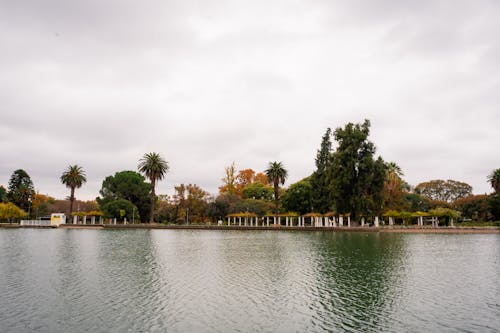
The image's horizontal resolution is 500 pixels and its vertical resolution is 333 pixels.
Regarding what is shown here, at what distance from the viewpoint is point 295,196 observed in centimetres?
8275

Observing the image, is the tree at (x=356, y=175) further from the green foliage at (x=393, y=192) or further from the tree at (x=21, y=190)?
the tree at (x=21, y=190)

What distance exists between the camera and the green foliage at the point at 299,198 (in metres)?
81.8

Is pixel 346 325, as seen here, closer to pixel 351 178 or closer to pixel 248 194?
pixel 351 178

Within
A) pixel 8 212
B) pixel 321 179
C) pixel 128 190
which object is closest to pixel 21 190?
pixel 8 212

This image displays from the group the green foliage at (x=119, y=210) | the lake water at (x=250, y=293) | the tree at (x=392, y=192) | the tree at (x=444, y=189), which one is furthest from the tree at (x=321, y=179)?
the tree at (x=444, y=189)

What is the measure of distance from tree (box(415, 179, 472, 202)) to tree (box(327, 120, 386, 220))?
66.8 meters

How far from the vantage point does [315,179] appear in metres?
78.4

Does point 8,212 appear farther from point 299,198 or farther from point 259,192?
point 299,198

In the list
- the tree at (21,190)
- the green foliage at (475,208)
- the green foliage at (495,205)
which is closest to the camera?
the green foliage at (495,205)

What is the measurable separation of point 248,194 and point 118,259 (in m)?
75.4

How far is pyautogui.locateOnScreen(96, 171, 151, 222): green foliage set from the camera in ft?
306

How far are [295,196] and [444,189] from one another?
64.5 m

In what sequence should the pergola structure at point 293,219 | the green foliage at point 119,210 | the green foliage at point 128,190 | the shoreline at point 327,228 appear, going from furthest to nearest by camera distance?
1. the green foliage at point 128,190
2. the green foliage at point 119,210
3. the pergola structure at point 293,219
4. the shoreline at point 327,228

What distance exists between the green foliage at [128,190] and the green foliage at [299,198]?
116ft
